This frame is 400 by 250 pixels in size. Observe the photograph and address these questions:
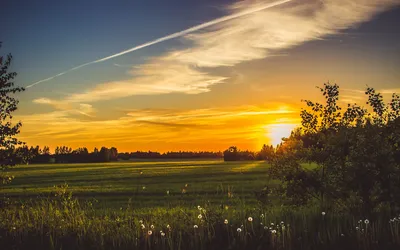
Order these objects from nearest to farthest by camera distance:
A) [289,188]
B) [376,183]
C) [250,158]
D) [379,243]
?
[379,243] < [376,183] < [289,188] < [250,158]

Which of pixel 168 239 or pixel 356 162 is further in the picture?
pixel 356 162

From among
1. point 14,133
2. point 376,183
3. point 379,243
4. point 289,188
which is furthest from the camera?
point 14,133

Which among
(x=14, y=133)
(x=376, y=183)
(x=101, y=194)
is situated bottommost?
(x=101, y=194)

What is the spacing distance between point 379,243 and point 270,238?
239 centimetres

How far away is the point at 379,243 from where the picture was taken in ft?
30.8

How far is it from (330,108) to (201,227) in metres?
6.45

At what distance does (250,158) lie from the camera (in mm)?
125312

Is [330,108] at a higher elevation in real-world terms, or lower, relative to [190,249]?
higher

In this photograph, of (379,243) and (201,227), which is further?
(201,227)

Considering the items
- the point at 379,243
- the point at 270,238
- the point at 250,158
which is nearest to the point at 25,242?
the point at 270,238

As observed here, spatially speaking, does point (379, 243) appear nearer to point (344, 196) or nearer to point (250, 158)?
point (344, 196)

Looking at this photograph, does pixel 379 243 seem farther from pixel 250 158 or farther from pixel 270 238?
pixel 250 158

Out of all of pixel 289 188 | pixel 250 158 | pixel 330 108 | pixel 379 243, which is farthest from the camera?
pixel 250 158

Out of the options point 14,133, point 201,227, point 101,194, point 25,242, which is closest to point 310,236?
point 201,227
